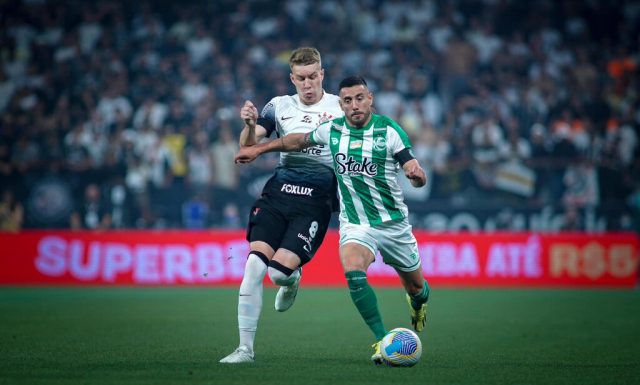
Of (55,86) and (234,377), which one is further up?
(55,86)

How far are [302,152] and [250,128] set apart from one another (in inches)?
26.4

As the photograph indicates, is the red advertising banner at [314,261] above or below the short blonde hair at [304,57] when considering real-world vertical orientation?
below

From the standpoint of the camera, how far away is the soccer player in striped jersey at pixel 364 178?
7871 millimetres

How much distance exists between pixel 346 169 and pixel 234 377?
210 centimetres

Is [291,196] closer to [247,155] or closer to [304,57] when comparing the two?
[247,155]

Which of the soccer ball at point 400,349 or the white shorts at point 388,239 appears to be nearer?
the soccer ball at point 400,349

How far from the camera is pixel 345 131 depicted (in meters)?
8.06

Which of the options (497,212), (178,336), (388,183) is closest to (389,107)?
(497,212)

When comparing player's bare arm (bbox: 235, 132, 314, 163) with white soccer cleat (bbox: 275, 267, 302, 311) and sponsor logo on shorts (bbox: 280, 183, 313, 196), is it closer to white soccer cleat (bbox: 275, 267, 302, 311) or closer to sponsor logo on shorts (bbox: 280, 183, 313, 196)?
sponsor logo on shorts (bbox: 280, 183, 313, 196)

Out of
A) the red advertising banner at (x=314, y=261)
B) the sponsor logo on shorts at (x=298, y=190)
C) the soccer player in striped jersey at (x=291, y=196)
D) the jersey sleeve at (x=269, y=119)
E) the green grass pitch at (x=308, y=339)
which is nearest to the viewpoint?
the green grass pitch at (x=308, y=339)

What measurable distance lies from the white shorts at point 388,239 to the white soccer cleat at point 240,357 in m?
1.19

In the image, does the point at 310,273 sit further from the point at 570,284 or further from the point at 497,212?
the point at 570,284

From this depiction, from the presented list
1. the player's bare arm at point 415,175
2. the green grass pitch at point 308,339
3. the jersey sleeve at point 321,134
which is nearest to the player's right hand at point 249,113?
the jersey sleeve at point 321,134

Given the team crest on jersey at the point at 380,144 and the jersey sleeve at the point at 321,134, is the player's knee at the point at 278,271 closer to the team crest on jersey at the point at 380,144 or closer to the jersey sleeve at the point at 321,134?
the jersey sleeve at the point at 321,134
